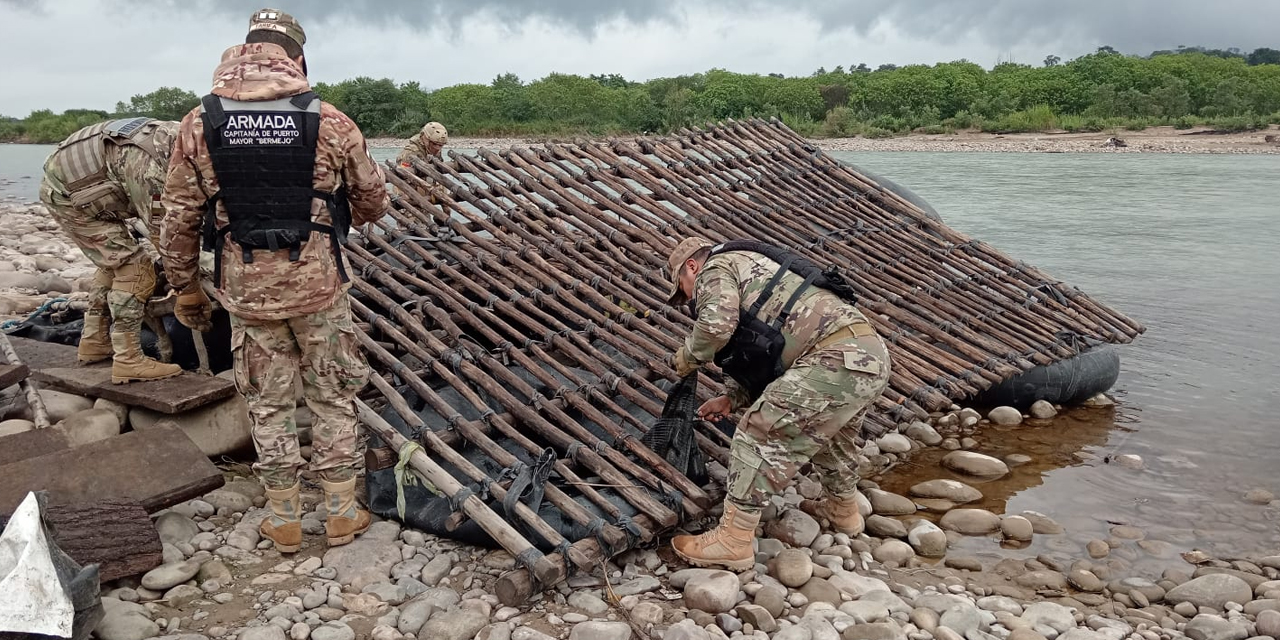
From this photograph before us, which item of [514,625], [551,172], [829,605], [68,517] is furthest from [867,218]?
[68,517]

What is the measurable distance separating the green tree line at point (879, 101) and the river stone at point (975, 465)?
119ft

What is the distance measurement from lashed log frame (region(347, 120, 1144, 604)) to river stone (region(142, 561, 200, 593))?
38.0 inches

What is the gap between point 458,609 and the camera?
3.47m

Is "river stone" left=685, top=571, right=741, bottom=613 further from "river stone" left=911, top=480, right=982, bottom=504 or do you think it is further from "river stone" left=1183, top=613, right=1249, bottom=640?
"river stone" left=911, top=480, right=982, bottom=504

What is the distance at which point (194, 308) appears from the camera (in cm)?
475

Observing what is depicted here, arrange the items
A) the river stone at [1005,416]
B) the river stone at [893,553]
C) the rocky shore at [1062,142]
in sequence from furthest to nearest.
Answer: the rocky shore at [1062,142] < the river stone at [1005,416] < the river stone at [893,553]

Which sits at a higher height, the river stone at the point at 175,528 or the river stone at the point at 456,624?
the river stone at the point at 175,528

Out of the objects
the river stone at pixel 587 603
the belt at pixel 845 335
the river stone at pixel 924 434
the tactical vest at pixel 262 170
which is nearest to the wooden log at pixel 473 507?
the river stone at pixel 587 603

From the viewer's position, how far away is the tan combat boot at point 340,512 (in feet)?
12.8

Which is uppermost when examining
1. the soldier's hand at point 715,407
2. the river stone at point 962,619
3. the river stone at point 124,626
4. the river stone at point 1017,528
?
the soldier's hand at point 715,407

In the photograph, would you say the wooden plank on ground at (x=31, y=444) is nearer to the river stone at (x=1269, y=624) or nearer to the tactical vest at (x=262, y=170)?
the tactical vest at (x=262, y=170)

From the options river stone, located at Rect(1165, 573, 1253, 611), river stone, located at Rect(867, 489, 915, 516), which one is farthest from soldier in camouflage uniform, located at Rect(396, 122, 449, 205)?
river stone, located at Rect(1165, 573, 1253, 611)

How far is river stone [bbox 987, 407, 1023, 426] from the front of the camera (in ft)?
21.5

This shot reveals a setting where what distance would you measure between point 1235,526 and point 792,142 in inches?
211
